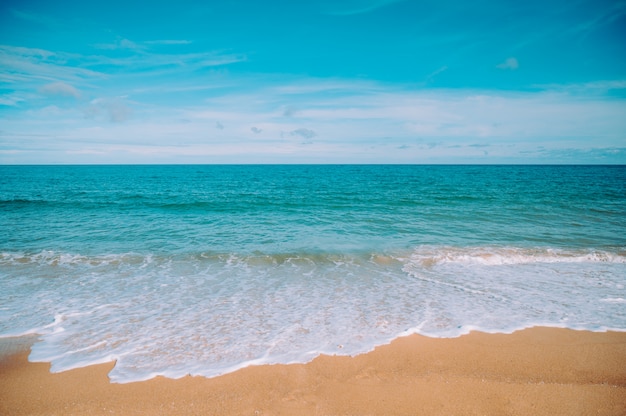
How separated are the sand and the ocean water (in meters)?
0.35

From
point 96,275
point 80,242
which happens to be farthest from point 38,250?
point 96,275

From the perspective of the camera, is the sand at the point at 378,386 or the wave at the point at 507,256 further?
the wave at the point at 507,256

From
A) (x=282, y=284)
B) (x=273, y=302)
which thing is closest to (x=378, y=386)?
(x=273, y=302)

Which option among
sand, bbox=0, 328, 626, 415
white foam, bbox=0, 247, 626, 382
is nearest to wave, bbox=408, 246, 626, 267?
white foam, bbox=0, 247, 626, 382

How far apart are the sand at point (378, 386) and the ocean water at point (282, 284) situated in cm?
35

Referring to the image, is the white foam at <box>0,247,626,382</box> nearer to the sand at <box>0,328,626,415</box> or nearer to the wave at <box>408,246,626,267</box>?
the wave at <box>408,246,626,267</box>

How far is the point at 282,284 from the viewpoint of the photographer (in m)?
9.09

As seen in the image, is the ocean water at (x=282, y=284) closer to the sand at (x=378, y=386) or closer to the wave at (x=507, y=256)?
the wave at (x=507, y=256)

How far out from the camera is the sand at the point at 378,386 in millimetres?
4168

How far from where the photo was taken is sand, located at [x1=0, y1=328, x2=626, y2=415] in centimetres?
417

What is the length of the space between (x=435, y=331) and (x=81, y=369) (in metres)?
6.40

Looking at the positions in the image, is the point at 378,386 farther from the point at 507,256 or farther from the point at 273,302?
the point at 507,256

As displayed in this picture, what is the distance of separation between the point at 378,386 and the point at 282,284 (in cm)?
490

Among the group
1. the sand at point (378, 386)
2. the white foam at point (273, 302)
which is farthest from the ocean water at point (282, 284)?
the sand at point (378, 386)
